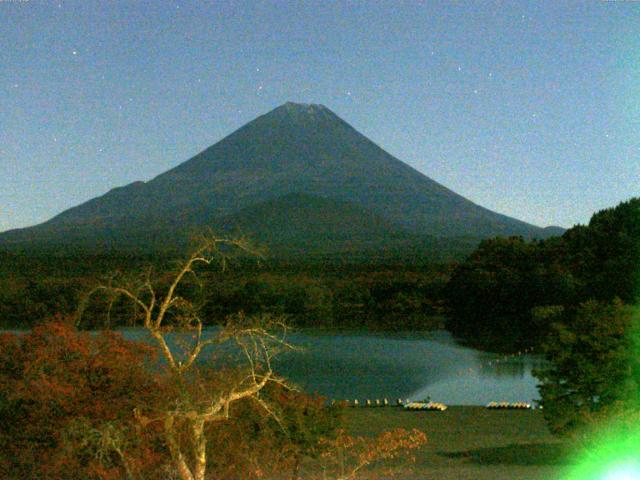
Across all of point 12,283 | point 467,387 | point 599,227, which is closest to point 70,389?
point 467,387

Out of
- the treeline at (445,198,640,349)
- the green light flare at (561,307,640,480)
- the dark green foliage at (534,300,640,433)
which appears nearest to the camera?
the green light flare at (561,307,640,480)

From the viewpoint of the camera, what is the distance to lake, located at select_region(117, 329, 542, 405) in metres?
23.8

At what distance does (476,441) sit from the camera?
14.7 m

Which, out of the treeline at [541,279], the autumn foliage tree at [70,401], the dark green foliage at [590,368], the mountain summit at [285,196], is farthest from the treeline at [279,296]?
the autumn foliage tree at [70,401]

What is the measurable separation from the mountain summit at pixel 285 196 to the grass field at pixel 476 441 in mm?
67143

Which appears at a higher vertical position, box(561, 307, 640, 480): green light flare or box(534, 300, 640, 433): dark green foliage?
box(534, 300, 640, 433): dark green foliage

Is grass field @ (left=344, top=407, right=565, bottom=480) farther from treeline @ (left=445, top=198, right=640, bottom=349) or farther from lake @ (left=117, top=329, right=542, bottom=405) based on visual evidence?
treeline @ (left=445, top=198, right=640, bottom=349)

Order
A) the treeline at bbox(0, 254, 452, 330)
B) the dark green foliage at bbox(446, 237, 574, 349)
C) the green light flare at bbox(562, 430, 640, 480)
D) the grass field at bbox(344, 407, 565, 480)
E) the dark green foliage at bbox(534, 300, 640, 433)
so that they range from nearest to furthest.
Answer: the green light flare at bbox(562, 430, 640, 480) → the grass field at bbox(344, 407, 565, 480) → the dark green foliage at bbox(534, 300, 640, 433) → the dark green foliage at bbox(446, 237, 574, 349) → the treeline at bbox(0, 254, 452, 330)

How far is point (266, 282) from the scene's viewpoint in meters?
50.5

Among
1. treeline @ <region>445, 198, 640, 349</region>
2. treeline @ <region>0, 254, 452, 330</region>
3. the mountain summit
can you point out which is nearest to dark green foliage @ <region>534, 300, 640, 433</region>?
A: treeline @ <region>445, 198, 640, 349</region>

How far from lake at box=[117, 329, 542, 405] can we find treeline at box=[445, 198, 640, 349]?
4063mm

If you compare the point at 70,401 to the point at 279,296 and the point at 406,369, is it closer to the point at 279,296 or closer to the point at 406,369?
the point at 406,369

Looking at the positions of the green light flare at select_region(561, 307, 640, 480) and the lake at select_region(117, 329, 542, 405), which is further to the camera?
the lake at select_region(117, 329, 542, 405)

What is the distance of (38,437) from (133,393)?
1067 mm
